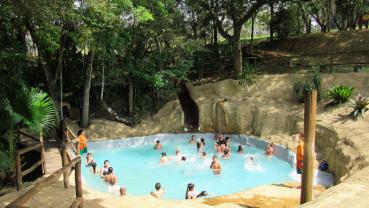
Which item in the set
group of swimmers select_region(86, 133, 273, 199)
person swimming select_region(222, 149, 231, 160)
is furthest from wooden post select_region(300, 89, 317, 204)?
person swimming select_region(222, 149, 231, 160)

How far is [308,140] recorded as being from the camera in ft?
25.2

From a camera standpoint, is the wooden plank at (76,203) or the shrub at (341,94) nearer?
the wooden plank at (76,203)

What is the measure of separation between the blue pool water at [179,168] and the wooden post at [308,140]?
4335 mm

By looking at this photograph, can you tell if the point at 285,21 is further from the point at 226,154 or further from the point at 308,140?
the point at 308,140

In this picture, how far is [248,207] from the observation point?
881 centimetres

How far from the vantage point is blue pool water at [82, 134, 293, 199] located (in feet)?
41.0

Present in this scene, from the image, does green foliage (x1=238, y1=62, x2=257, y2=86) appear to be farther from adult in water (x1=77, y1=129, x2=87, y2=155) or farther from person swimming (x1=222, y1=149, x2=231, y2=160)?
adult in water (x1=77, y1=129, x2=87, y2=155)

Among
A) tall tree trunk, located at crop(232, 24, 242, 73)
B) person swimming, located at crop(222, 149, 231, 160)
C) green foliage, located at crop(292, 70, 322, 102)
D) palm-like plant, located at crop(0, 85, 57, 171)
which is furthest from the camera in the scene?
tall tree trunk, located at crop(232, 24, 242, 73)

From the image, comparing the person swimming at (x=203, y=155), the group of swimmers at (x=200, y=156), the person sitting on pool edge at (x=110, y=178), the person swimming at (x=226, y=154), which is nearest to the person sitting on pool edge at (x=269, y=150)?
the group of swimmers at (x=200, y=156)

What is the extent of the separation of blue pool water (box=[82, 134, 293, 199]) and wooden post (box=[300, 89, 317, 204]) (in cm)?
434

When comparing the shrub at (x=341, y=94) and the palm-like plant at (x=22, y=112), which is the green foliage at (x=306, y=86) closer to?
the shrub at (x=341, y=94)

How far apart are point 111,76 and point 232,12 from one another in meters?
6.97

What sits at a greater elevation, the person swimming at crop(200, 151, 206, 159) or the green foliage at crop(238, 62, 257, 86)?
the green foliage at crop(238, 62, 257, 86)

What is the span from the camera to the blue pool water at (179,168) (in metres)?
A: 12.5
